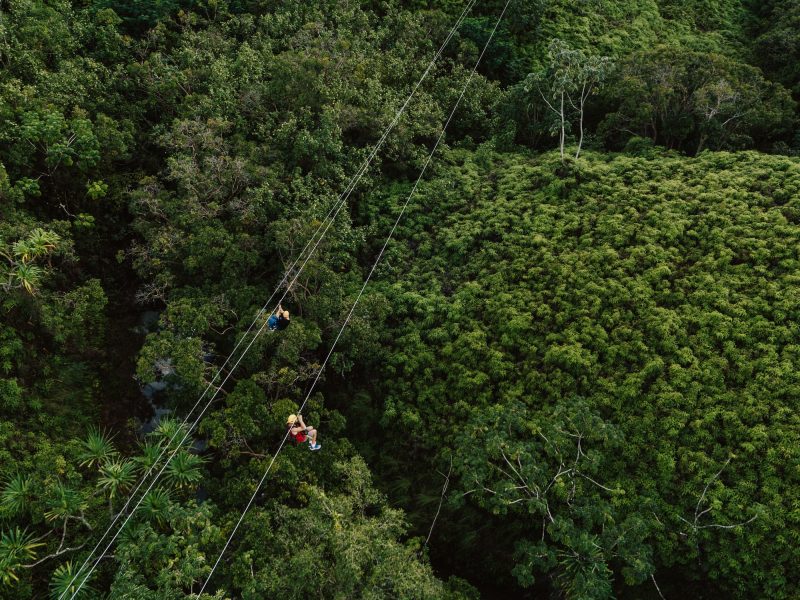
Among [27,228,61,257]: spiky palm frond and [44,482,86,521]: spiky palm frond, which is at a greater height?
[27,228,61,257]: spiky palm frond

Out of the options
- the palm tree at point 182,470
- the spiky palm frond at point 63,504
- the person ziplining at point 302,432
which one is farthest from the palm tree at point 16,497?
the person ziplining at point 302,432

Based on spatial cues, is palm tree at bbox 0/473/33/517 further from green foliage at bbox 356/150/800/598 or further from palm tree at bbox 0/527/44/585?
green foliage at bbox 356/150/800/598

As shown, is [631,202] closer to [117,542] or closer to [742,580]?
[742,580]

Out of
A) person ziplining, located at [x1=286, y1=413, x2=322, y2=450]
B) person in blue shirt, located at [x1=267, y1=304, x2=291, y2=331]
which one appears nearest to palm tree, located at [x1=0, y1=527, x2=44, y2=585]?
person ziplining, located at [x1=286, y1=413, x2=322, y2=450]

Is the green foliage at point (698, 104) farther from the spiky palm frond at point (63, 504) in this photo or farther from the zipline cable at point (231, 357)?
the spiky palm frond at point (63, 504)

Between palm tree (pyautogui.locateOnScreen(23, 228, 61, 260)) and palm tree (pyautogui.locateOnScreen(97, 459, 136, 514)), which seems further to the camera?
palm tree (pyautogui.locateOnScreen(23, 228, 61, 260))

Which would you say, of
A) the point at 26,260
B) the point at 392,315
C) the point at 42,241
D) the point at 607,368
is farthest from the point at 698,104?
the point at 26,260
